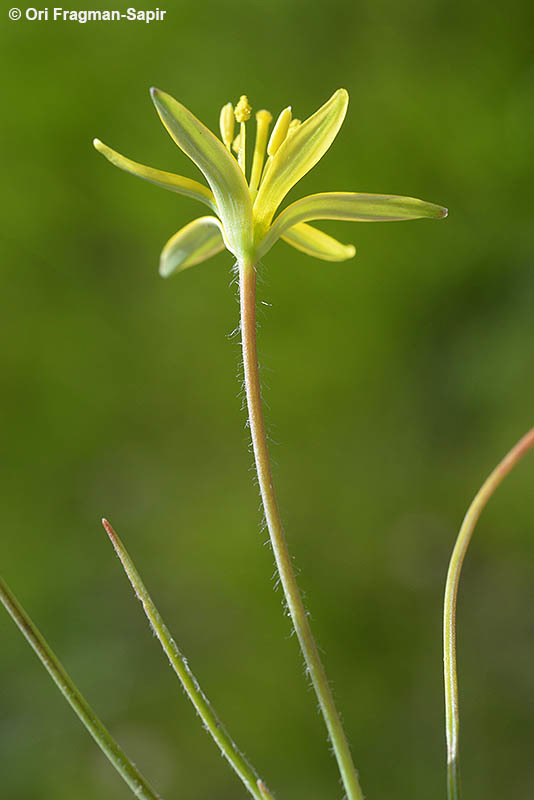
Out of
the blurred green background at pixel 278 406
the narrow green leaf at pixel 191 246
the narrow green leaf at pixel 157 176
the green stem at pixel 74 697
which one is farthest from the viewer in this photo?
the blurred green background at pixel 278 406

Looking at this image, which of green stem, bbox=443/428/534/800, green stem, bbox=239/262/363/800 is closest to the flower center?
green stem, bbox=239/262/363/800

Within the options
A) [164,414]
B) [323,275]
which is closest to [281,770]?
[164,414]

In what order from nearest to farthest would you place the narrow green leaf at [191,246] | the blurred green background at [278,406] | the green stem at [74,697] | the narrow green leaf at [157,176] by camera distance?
the green stem at [74,697] → the narrow green leaf at [157,176] → the narrow green leaf at [191,246] → the blurred green background at [278,406]

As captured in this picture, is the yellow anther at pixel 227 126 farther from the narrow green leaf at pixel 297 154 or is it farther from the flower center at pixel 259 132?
the narrow green leaf at pixel 297 154

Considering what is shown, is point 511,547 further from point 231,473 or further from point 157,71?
point 157,71

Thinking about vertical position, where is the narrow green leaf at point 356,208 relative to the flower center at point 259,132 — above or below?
below

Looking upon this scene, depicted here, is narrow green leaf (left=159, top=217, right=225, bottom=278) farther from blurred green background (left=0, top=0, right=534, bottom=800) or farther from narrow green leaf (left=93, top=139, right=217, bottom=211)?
blurred green background (left=0, top=0, right=534, bottom=800)

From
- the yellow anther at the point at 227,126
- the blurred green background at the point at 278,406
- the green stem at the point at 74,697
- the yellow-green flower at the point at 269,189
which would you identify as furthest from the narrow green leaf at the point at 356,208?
the blurred green background at the point at 278,406
